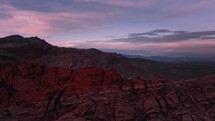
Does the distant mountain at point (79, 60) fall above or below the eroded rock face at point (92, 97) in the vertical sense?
above

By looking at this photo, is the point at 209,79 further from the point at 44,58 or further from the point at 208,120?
the point at 44,58

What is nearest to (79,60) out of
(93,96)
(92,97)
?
(93,96)

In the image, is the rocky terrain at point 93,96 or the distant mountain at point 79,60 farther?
the distant mountain at point 79,60

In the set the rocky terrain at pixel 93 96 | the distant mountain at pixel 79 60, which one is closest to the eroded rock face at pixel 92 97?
the rocky terrain at pixel 93 96

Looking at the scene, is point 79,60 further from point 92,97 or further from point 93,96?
point 92,97

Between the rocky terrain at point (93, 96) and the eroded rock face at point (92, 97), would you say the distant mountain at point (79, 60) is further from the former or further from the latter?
the eroded rock face at point (92, 97)

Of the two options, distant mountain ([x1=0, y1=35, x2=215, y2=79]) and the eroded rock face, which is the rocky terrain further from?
distant mountain ([x1=0, y1=35, x2=215, y2=79])

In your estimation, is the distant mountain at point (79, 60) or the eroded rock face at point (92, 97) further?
the distant mountain at point (79, 60)

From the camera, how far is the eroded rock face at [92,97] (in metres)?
53.3

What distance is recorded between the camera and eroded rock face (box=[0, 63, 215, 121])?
175 feet

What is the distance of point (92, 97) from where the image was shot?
55281 mm

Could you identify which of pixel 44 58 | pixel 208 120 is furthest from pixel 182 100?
pixel 44 58

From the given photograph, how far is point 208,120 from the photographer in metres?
55.9

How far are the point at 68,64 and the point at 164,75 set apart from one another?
1650 cm
